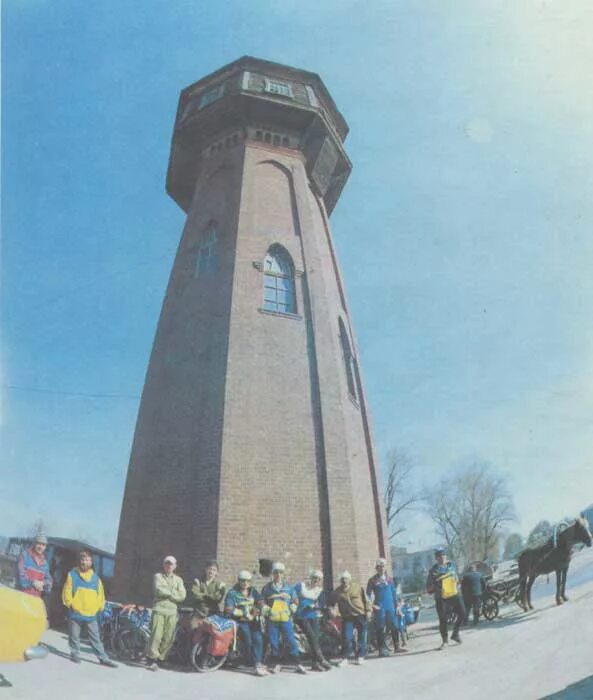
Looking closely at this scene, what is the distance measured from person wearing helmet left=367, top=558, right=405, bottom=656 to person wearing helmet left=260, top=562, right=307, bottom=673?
1265 mm

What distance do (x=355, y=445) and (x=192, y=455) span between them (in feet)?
11.6

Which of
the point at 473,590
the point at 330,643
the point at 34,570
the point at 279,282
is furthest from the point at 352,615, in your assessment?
the point at 279,282

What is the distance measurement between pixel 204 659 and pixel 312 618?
148cm

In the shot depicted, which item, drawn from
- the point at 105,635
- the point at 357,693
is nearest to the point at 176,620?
the point at 105,635

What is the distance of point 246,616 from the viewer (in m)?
6.20

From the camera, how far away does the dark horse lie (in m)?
5.79

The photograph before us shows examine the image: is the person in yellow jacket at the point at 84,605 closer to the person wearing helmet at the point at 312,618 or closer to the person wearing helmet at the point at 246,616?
the person wearing helmet at the point at 246,616

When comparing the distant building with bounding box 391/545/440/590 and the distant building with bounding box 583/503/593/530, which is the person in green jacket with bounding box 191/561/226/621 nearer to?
the distant building with bounding box 583/503/593/530

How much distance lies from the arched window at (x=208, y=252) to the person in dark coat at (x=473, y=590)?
8.12 m

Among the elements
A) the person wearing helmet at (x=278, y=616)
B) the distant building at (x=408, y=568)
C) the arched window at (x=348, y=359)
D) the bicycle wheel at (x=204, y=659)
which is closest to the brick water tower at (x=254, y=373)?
the arched window at (x=348, y=359)

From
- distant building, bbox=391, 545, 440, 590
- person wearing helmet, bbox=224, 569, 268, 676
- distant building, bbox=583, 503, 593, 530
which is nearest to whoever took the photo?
distant building, bbox=583, 503, 593, 530

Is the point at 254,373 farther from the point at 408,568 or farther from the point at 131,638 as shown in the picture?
the point at 408,568

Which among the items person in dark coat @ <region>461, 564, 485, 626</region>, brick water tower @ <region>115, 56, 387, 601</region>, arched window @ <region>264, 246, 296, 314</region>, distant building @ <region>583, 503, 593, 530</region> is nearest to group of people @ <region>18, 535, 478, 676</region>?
person in dark coat @ <region>461, 564, 485, 626</region>

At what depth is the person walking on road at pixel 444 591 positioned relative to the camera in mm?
6191
